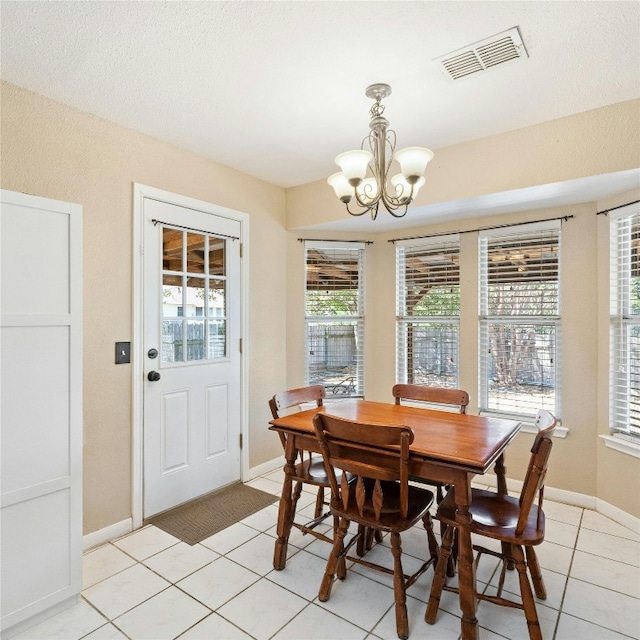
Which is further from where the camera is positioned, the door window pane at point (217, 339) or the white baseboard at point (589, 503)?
the door window pane at point (217, 339)

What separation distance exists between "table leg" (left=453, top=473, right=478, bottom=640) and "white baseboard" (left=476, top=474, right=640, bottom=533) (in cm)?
165

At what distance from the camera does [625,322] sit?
2762mm

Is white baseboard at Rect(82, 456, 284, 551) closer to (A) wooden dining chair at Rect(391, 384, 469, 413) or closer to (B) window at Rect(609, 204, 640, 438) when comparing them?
(A) wooden dining chair at Rect(391, 384, 469, 413)

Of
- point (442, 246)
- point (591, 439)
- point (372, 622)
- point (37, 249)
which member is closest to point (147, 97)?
point (37, 249)

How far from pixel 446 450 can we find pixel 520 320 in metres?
1.88

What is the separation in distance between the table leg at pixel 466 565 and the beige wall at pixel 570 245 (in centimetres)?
168

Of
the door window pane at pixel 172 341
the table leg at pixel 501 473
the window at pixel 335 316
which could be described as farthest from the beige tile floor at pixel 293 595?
the window at pixel 335 316

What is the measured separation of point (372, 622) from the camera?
1.83 metres

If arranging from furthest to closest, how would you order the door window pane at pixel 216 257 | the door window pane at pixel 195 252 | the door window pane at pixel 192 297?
the door window pane at pixel 216 257, the door window pane at pixel 195 252, the door window pane at pixel 192 297

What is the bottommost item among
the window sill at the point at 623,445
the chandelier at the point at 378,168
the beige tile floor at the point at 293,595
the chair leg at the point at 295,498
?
the beige tile floor at the point at 293,595

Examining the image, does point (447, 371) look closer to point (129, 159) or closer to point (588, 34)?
point (588, 34)

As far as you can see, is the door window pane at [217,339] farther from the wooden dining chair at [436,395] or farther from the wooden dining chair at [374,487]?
the wooden dining chair at [374,487]

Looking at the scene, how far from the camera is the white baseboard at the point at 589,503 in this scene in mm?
2652

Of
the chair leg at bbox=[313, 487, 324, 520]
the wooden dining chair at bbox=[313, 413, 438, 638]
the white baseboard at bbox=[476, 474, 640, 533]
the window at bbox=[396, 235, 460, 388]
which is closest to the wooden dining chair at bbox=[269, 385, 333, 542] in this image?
the chair leg at bbox=[313, 487, 324, 520]
